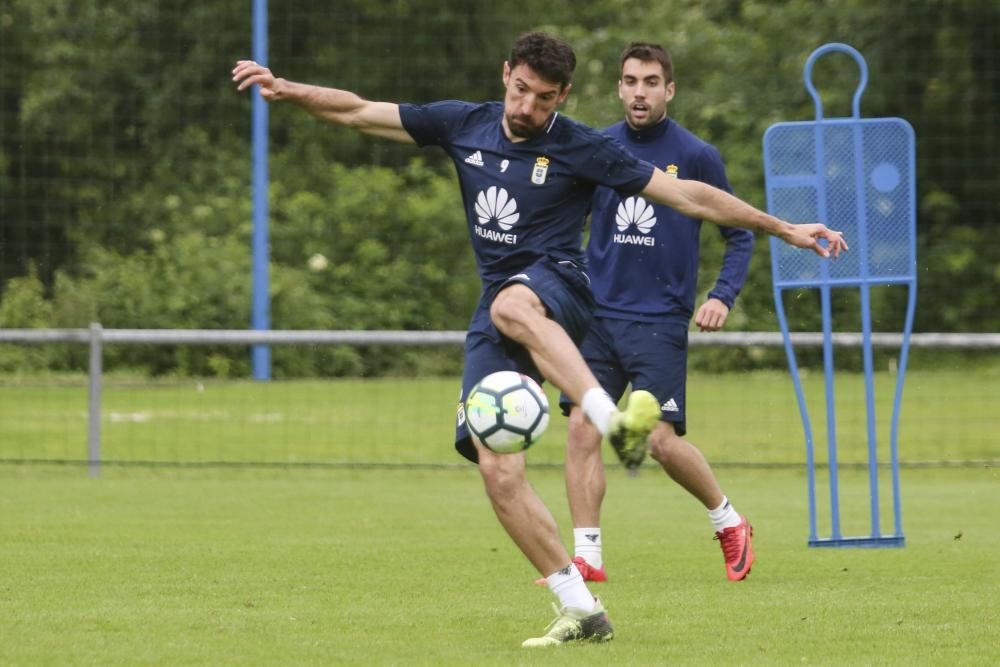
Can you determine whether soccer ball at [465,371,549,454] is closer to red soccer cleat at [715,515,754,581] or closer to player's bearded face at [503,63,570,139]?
player's bearded face at [503,63,570,139]

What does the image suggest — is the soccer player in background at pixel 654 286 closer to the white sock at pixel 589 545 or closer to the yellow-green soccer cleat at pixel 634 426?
the white sock at pixel 589 545

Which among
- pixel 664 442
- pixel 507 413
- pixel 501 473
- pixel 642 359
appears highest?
pixel 507 413

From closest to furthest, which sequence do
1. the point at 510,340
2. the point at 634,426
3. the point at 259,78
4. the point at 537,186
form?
the point at 634,426 → the point at 510,340 → the point at 537,186 → the point at 259,78

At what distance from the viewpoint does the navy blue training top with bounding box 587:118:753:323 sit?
7.67 metres

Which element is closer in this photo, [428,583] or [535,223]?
[535,223]

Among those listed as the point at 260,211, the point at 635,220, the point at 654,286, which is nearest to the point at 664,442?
the point at 654,286

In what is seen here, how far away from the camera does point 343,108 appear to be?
6309 mm

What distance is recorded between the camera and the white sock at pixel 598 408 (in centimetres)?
520

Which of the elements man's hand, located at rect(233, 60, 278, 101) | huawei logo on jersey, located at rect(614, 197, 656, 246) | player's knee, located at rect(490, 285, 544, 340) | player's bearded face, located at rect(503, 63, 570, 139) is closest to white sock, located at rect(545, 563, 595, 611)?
player's knee, located at rect(490, 285, 544, 340)

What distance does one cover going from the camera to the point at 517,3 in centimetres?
2389

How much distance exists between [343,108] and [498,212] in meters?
0.77

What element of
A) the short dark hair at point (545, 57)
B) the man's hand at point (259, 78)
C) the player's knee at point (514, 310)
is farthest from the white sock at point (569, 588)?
the man's hand at point (259, 78)

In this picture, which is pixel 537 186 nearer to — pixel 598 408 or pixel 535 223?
pixel 535 223

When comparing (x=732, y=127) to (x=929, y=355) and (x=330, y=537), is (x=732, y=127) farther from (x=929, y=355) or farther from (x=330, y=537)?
(x=330, y=537)
